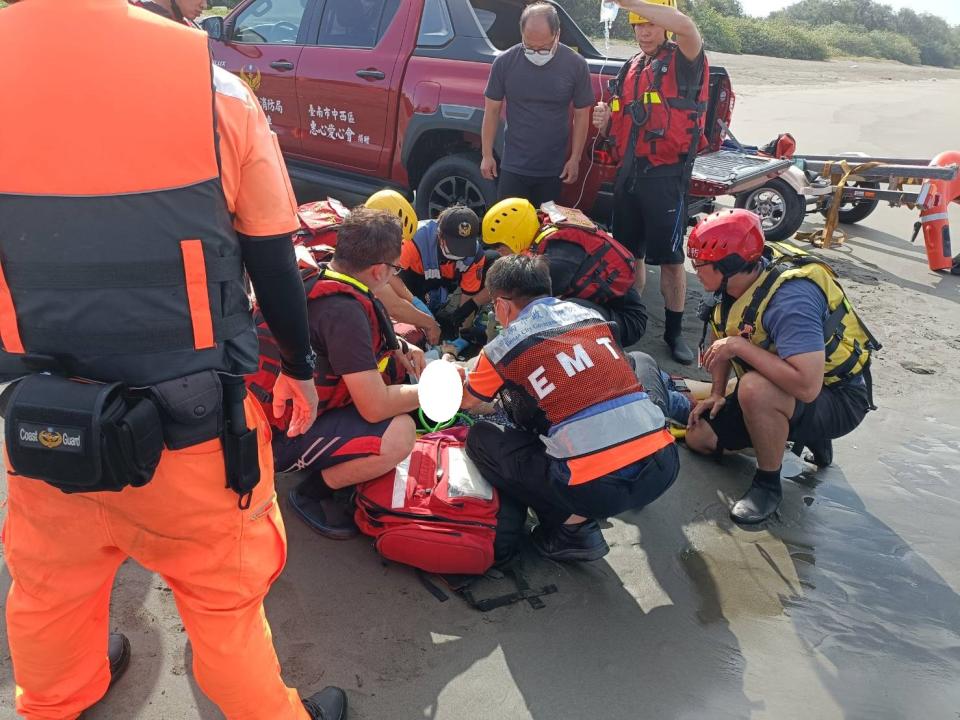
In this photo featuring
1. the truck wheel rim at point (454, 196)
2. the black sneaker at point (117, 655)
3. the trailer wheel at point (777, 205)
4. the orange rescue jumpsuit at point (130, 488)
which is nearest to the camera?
the orange rescue jumpsuit at point (130, 488)

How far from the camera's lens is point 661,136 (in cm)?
437

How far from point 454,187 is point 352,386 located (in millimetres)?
3118

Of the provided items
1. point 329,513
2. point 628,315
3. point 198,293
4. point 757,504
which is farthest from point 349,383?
point 628,315

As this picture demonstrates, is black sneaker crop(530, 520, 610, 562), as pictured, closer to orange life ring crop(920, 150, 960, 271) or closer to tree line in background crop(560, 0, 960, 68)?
orange life ring crop(920, 150, 960, 271)

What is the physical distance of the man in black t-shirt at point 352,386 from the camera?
8.36 ft

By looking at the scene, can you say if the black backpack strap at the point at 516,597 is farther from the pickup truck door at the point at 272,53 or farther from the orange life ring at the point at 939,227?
the orange life ring at the point at 939,227

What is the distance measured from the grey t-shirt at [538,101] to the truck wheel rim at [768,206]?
263 cm

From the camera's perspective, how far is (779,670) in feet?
7.87

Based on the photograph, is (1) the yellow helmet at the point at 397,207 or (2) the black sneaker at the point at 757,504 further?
(1) the yellow helmet at the point at 397,207

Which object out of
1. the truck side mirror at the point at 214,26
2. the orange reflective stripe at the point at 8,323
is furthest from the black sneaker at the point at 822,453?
the truck side mirror at the point at 214,26

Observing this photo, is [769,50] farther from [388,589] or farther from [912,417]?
[388,589]

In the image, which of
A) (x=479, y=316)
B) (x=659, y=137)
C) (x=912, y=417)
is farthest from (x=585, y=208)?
(x=912, y=417)

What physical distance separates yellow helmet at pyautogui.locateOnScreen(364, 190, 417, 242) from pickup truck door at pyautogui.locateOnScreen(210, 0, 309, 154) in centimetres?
236

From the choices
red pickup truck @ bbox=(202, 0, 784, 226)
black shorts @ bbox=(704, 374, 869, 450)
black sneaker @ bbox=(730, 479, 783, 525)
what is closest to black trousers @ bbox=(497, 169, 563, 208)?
red pickup truck @ bbox=(202, 0, 784, 226)
